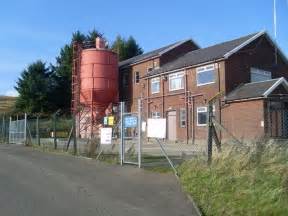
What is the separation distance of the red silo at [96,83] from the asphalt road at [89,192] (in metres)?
27.6

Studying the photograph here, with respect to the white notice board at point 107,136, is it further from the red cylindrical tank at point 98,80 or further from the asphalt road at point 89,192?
the red cylindrical tank at point 98,80

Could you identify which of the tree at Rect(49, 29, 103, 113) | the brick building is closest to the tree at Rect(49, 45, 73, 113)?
the tree at Rect(49, 29, 103, 113)

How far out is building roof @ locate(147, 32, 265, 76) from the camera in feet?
118

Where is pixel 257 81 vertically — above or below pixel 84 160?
above

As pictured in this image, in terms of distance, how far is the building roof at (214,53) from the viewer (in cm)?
3594

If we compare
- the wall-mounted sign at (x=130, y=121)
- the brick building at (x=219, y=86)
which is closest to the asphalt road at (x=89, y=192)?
the wall-mounted sign at (x=130, y=121)

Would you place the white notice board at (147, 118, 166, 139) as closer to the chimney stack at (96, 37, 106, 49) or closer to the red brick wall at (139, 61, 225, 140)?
the red brick wall at (139, 61, 225, 140)

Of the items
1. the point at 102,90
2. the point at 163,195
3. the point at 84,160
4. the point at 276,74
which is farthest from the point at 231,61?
the point at 163,195

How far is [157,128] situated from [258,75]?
83.4 ft

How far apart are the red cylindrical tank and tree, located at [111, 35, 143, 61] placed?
25.2 metres

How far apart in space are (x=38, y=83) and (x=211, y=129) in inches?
1935

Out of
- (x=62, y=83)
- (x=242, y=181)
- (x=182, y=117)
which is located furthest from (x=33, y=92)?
(x=242, y=181)

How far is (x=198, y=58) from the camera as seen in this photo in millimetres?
38344

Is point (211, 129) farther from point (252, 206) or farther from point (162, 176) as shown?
point (252, 206)
